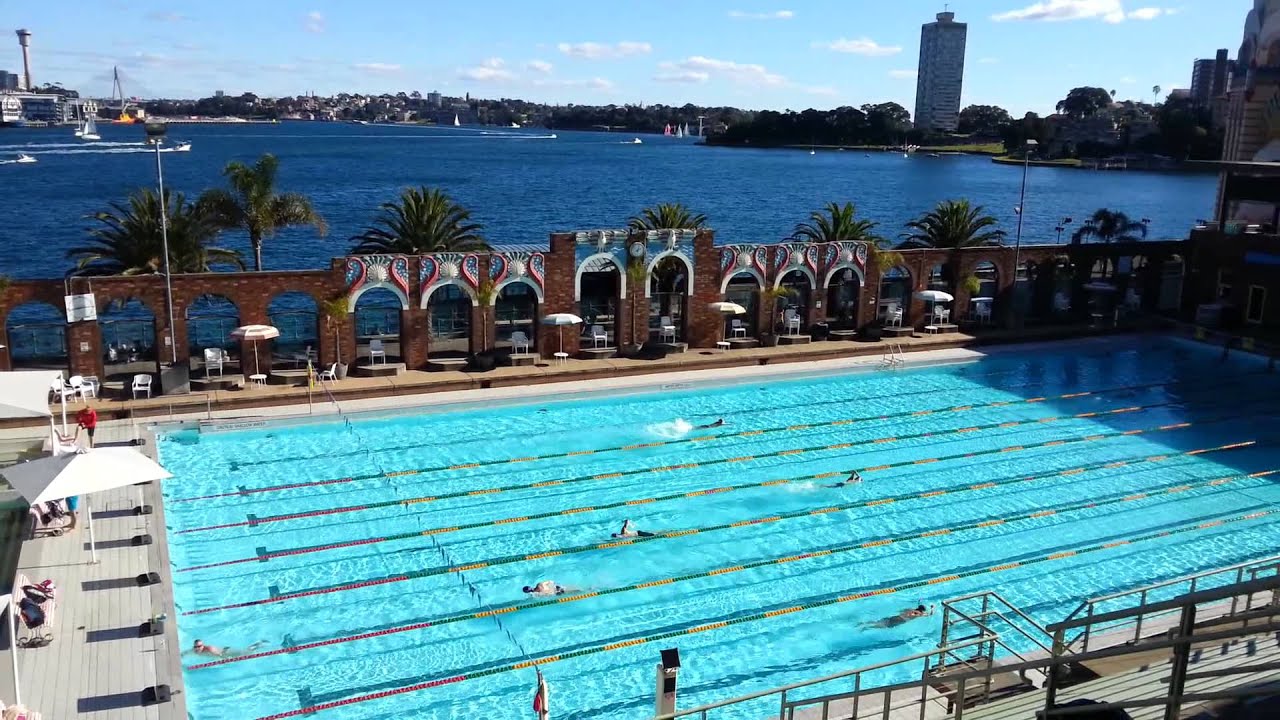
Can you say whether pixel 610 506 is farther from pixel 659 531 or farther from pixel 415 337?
pixel 415 337

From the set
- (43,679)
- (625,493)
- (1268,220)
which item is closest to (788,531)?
(625,493)

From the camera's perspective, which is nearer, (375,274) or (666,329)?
(375,274)

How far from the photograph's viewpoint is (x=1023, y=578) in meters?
17.6

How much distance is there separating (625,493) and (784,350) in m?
11.6

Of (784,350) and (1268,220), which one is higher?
(1268,220)

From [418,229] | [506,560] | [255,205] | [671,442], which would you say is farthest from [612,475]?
[255,205]

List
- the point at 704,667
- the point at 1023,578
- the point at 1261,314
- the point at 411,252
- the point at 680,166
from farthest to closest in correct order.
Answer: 1. the point at 680,166
2. the point at 1261,314
3. the point at 411,252
4. the point at 1023,578
5. the point at 704,667

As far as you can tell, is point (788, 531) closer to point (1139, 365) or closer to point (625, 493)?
point (625, 493)

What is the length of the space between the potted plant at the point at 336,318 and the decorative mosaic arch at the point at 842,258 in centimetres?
1423

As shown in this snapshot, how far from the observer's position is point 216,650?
14195 millimetres

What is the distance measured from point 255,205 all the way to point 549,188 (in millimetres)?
83858

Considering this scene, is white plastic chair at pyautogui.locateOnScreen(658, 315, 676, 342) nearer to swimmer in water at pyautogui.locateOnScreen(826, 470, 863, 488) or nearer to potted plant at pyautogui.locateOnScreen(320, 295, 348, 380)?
potted plant at pyautogui.locateOnScreen(320, 295, 348, 380)

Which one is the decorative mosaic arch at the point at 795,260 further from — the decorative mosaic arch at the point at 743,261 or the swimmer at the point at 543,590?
the swimmer at the point at 543,590

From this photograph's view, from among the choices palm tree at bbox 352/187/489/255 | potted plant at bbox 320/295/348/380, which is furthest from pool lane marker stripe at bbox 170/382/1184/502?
palm tree at bbox 352/187/489/255
